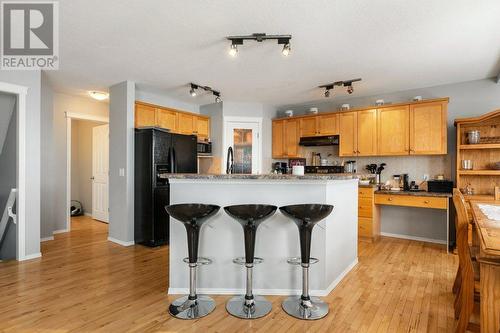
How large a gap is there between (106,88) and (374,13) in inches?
162

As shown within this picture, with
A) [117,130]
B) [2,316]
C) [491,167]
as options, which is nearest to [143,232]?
[117,130]

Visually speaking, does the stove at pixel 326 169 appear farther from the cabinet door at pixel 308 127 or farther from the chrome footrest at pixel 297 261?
the chrome footrest at pixel 297 261

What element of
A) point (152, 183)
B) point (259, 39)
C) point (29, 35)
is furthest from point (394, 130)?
point (29, 35)

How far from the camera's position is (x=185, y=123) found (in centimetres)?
521

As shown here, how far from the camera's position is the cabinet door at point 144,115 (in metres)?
4.31

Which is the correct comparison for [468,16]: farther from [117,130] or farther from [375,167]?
[117,130]

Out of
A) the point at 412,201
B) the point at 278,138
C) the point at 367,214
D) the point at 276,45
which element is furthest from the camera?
the point at 278,138

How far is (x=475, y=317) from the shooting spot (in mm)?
2145

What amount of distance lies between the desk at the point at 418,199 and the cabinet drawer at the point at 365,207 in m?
0.16

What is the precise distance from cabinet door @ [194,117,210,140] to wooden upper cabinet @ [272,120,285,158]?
4.76 ft

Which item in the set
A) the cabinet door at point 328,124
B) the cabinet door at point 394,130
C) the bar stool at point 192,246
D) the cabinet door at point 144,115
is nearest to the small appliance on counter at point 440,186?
the cabinet door at point 394,130

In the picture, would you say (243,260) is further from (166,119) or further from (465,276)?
(166,119)

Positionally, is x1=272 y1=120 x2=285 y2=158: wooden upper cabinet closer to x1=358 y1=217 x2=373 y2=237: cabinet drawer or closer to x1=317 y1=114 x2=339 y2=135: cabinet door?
x1=317 y1=114 x2=339 y2=135: cabinet door

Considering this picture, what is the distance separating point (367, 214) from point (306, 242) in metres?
2.57
